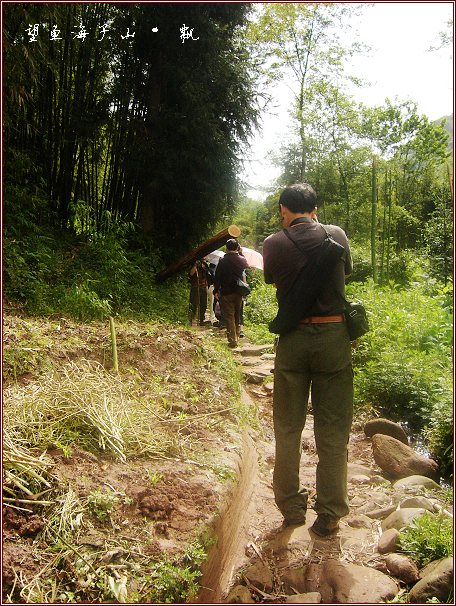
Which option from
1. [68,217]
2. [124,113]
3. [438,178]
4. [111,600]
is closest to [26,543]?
[111,600]

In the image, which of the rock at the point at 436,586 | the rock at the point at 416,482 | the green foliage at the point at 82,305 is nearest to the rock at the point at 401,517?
the rock at the point at 436,586

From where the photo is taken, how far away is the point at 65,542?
77.5 inches

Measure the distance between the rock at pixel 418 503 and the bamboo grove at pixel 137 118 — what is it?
6846 millimetres

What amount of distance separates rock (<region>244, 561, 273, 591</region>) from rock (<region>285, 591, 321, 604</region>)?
0.61ft

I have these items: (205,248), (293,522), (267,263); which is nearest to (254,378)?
(205,248)

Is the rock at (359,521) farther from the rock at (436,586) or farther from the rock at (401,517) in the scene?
the rock at (436,586)

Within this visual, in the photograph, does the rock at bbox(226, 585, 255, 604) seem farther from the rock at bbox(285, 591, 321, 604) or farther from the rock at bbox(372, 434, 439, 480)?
the rock at bbox(372, 434, 439, 480)

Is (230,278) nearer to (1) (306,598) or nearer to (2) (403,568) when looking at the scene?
(2) (403,568)

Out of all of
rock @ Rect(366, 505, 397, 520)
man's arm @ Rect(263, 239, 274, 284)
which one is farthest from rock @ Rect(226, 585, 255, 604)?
man's arm @ Rect(263, 239, 274, 284)

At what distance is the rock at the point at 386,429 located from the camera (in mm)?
4859

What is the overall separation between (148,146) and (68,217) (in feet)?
6.22

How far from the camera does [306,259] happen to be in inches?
111

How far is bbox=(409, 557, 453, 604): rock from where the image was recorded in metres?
2.12

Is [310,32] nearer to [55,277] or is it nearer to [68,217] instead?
[68,217]
